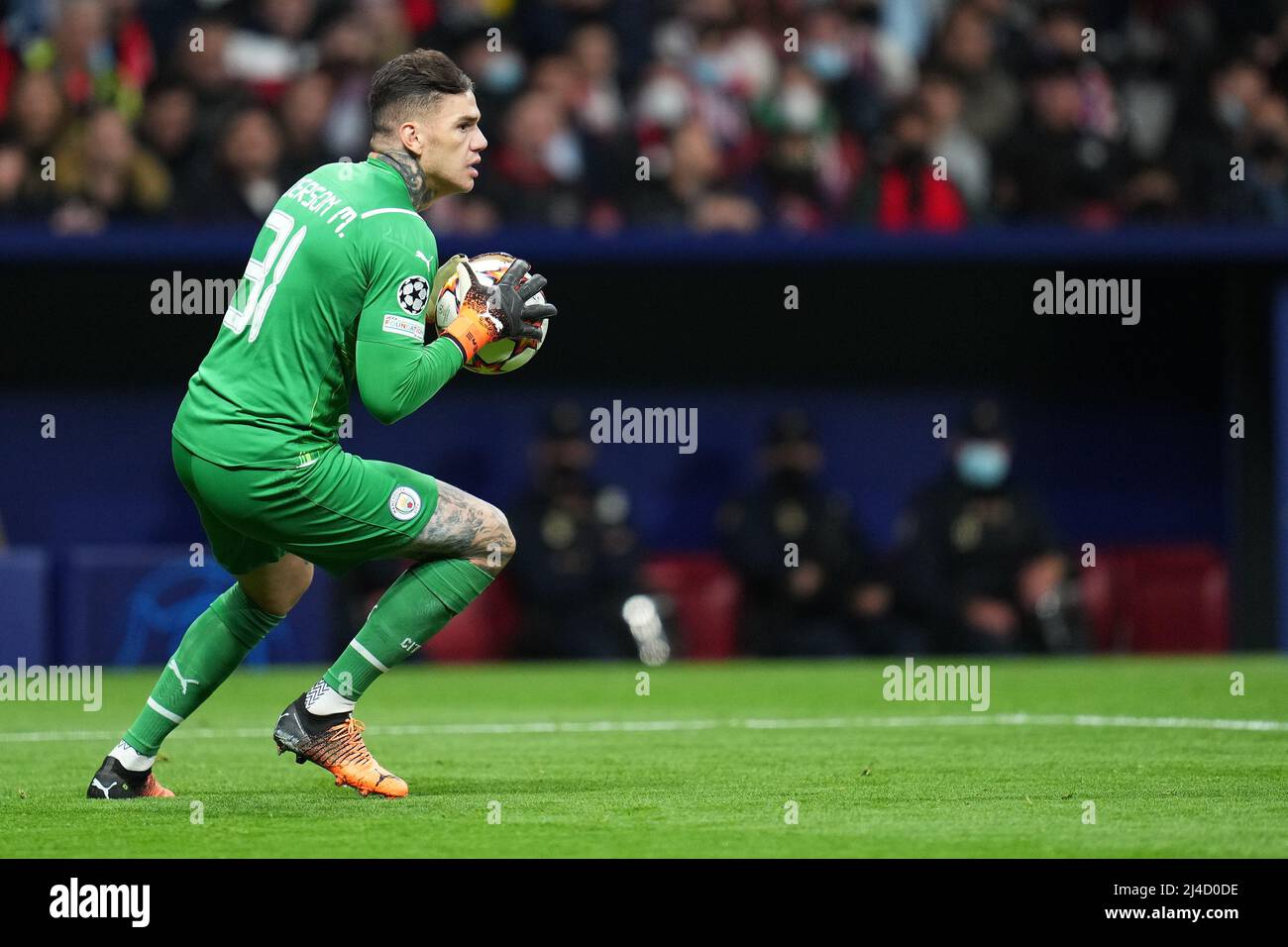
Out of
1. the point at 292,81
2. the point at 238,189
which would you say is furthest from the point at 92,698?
the point at 292,81

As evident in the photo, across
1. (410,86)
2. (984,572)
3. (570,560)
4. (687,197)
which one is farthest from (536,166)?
(410,86)

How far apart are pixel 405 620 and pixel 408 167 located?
1.32 meters

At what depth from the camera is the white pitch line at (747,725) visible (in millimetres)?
8867

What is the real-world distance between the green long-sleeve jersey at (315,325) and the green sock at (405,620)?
51cm

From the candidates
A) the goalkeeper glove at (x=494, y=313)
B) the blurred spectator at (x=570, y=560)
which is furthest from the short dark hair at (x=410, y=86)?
the blurred spectator at (x=570, y=560)

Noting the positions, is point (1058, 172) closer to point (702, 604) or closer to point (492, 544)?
point (702, 604)

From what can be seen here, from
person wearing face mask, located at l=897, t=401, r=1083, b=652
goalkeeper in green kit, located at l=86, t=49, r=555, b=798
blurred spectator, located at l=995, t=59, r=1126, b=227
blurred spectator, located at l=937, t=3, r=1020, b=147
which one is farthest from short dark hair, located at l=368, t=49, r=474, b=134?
blurred spectator, located at l=937, t=3, r=1020, b=147

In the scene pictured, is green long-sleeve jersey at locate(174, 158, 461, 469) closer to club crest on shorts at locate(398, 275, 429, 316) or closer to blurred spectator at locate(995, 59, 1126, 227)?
club crest on shorts at locate(398, 275, 429, 316)

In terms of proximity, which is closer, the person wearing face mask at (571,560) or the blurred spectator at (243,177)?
the blurred spectator at (243,177)

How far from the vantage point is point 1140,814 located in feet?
19.8

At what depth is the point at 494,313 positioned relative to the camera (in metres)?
6.29

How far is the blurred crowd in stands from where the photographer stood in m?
13.7

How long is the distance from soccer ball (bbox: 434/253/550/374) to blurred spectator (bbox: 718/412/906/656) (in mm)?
7325

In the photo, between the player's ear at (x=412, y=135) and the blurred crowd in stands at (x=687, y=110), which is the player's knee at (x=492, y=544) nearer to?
the player's ear at (x=412, y=135)
